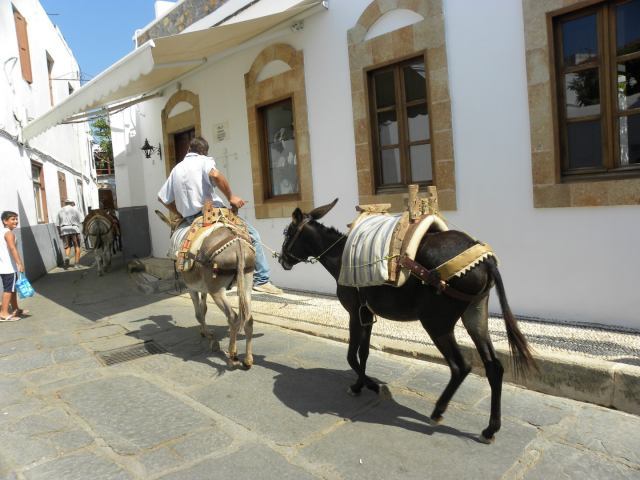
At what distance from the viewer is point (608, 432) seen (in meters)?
2.91

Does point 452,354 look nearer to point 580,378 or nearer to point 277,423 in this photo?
point 580,378

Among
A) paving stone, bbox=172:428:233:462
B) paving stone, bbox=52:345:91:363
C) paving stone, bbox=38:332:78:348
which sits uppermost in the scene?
paving stone, bbox=38:332:78:348

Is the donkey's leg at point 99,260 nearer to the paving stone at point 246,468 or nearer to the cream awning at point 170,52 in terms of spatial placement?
the cream awning at point 170,52

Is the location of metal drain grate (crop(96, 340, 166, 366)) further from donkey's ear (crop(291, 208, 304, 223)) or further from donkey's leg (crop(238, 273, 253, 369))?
donkey's ear (crop(291, 208, 304, 223))

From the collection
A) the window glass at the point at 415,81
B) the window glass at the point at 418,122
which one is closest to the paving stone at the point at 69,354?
the window glass at the point at 418,122

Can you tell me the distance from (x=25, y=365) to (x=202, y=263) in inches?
81.0

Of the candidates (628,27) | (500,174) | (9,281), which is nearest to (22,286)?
(9,281)

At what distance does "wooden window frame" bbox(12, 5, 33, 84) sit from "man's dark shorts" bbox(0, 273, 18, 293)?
21.7 feet

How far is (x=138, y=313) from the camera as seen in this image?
22.4 ft

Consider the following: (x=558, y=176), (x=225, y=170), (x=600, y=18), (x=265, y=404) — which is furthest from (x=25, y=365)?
(x=600, y=18)

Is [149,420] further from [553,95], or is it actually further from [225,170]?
[225,170]

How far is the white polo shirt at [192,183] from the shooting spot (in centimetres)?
485

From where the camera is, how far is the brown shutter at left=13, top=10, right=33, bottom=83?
36.9ft

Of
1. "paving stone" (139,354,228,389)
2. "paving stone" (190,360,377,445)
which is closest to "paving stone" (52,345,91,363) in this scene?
"paving stone" (139,354,228,389)
